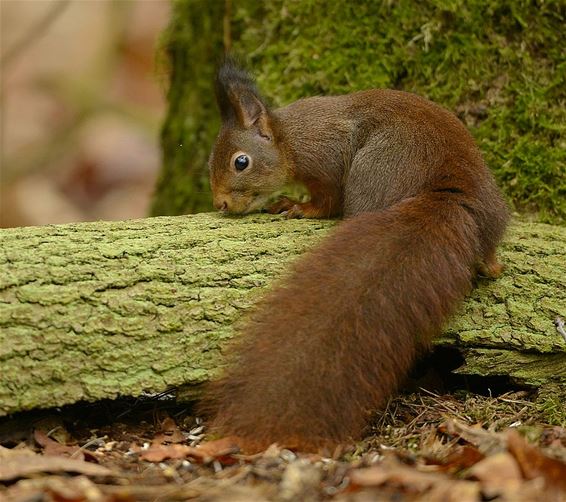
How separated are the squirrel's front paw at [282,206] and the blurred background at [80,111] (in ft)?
19.2

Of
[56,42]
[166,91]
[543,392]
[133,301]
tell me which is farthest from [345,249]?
[56,42]

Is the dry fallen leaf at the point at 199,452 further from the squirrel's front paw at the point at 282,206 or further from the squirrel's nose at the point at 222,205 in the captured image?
the squirrel's front paw at the point at 282,206

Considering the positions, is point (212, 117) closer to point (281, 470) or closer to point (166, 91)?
point (166, 91)

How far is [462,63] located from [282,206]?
114cm

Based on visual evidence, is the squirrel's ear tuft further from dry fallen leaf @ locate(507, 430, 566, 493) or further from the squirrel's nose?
dry fallen leaf @ locate(507, 430, 566, 493)

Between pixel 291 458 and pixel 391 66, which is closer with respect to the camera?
pixel 291 458

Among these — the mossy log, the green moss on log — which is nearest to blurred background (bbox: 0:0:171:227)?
the green moss on log

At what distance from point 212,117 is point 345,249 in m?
2.47

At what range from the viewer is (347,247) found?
2.78 meters

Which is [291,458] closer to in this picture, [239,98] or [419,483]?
[419,483]

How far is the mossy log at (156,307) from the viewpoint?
265cm

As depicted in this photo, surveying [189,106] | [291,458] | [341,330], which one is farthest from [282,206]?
[291,458]

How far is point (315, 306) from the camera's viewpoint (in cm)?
257

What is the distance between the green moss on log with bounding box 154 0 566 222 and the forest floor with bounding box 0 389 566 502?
54.3 inches
